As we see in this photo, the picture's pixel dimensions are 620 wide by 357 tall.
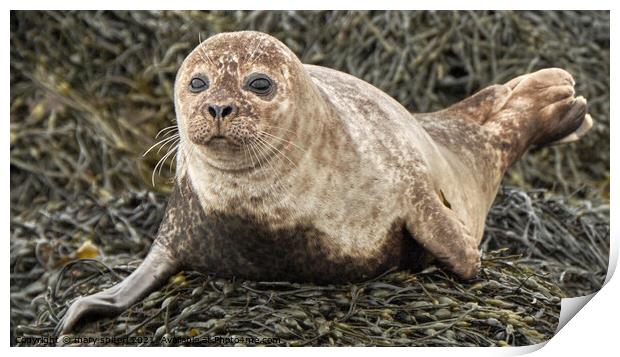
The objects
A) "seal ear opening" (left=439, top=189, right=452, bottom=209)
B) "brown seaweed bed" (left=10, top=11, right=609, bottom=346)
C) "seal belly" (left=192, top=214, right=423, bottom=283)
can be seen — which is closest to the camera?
"seal belly" (left=192, top=214, right=423, bottom=283)

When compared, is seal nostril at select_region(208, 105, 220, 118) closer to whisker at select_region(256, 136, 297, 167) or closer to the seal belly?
whisker at select_region(256, 136, 297, 167)

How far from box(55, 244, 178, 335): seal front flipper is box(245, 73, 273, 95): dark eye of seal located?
124 cm

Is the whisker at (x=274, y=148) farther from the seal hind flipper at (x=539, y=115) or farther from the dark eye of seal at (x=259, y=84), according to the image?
the seal hind flipper at (x=539, y=115)

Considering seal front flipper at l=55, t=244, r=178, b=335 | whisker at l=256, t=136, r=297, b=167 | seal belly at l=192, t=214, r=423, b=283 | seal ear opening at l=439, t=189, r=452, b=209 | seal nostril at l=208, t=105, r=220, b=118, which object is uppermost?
seal nostril at l=208, t=105, r=220, b=118

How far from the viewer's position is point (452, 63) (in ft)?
31.9

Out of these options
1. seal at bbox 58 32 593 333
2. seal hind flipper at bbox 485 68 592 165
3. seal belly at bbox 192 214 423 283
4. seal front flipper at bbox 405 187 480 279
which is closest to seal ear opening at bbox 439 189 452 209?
seal at bbox 58 32 593 333

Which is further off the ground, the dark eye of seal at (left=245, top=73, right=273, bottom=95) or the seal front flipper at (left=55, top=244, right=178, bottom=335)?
the dark eye of seal at (left=245, top=73, right=273, bottom=95)

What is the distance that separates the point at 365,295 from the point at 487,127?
1.87 meters

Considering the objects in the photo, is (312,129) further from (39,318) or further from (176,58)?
(176,58)

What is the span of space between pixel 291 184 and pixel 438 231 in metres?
0.82

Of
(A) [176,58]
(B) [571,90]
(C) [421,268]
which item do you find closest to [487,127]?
(B) [571,90]

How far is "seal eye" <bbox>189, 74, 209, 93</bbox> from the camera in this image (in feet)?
19.0

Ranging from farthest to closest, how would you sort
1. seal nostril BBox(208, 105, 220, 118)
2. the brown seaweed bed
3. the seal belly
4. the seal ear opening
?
the seal ear opening
the brown seaweed bed
the seal belly
seal nostril BBox(208, 105, 220, 118)

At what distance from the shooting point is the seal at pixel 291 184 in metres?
5.80
